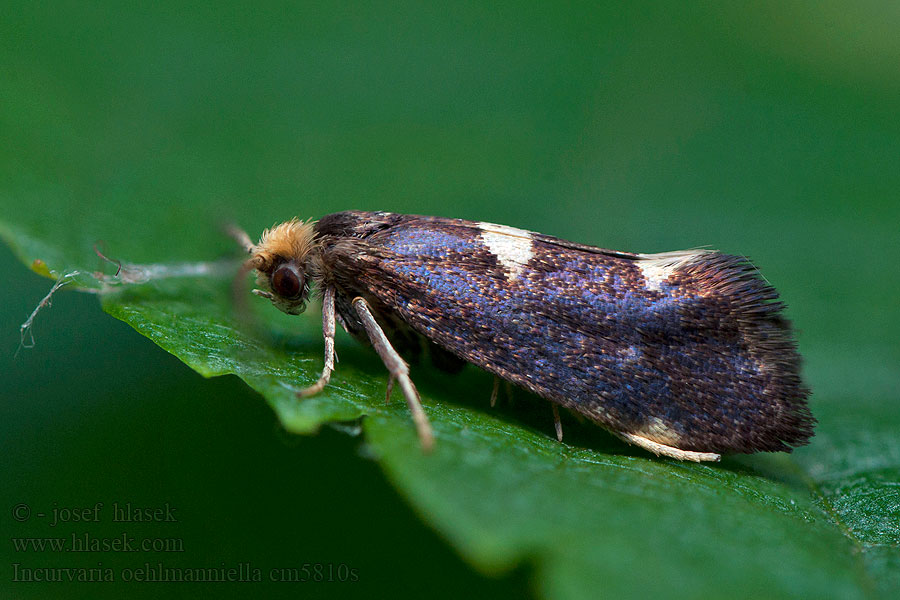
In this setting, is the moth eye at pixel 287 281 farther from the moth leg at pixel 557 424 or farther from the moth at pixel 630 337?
the moth leg at pixel 557 424

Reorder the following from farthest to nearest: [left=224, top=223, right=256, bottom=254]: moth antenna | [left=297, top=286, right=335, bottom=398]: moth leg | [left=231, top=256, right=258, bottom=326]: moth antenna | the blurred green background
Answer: [left=224, top=223, right=256, bottom=254]: moth antenna → [left=231, top=256, right=258, bottom=326]: moth antenna → the blurred green background → [left=297, top=286, right=335, bottom=398]: moth leg

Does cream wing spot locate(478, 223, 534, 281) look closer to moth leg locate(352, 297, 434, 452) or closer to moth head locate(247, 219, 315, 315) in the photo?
moth leg locate(352, 297, 434, 452)

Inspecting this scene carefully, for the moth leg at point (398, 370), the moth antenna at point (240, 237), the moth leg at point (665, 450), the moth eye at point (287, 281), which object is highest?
the moth antenna at point (240, 237)

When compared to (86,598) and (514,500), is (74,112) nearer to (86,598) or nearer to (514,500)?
(86,598)

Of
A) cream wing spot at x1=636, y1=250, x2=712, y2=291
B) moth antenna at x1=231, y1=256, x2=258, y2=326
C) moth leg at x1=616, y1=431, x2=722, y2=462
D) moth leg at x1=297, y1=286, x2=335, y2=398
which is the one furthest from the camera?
moth antenna at x1=231, y1=256, x2=258, y2=326

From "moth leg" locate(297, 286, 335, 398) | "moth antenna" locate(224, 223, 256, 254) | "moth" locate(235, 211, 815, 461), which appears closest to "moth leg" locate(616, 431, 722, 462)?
"moth" locate(235, 211, 815, 461)

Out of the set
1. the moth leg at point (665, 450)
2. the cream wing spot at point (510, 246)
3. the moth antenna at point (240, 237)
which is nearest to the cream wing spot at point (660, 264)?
the cream wing spot at point (510, 246)
